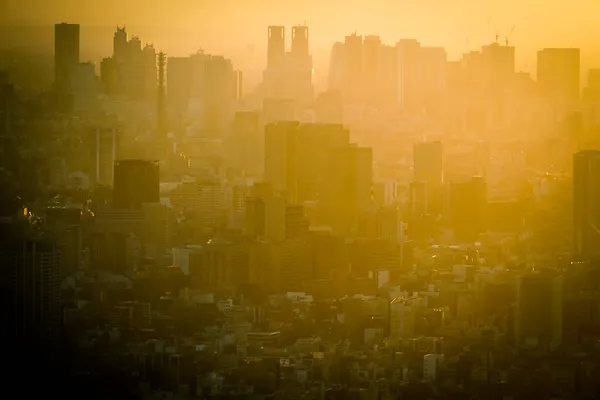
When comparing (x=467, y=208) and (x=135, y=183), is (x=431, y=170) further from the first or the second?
(x=135, y=183)

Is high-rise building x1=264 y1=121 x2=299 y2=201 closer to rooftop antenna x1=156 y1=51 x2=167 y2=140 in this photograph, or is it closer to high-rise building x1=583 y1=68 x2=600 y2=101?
rooftop antenna x1=156 y1=51 x2=167 y2=140

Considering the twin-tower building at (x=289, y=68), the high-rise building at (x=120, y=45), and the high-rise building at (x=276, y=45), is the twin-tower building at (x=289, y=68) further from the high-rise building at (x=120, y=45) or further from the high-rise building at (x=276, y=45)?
the high-rise building at (x=120, y=45)

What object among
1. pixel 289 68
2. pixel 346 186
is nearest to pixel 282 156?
pixel 346 186

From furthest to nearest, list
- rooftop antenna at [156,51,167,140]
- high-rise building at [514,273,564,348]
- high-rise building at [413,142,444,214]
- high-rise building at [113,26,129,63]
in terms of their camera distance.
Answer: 1. high-rise building at [413,142,444,214]
2. rooftop antenna at [156,51,167,140]
3. high-rise building at [113,26,129,63]
4. high-rise building at [514,273,564,348]

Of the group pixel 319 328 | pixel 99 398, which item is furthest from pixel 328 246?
pixel 99 398

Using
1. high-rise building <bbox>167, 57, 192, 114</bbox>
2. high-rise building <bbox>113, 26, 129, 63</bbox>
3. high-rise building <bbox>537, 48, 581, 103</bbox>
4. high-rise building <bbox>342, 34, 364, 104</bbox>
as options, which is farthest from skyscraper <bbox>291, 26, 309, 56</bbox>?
high-rise building <bbox>537, 48, 581, 103</bbox>
